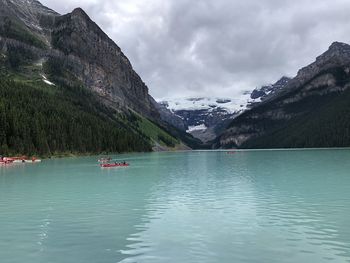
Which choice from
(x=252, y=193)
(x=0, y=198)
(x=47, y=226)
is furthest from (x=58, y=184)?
(x=47, y=226)

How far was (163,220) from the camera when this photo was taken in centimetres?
4131

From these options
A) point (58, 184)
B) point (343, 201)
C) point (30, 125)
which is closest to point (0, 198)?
point (58, 184)

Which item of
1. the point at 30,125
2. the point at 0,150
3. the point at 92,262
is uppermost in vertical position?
the point at 30,125

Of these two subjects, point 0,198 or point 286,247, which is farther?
point 0,198

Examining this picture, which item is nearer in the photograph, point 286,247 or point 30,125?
point 286,247

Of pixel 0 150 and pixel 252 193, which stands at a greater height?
pixel 0 150

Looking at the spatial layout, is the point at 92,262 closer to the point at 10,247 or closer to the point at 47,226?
the point at 10,247

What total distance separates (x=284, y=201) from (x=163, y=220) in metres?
18.3

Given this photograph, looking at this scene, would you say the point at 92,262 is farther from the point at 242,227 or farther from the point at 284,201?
the point at 284,201

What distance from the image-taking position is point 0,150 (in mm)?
169875

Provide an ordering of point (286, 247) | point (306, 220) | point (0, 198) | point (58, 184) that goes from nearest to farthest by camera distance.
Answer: point (286, 247) → point (306, 220) → point (0, 198) → point (58, 184)

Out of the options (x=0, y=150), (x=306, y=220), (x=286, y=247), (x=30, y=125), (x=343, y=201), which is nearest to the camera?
(x=286, y=247)

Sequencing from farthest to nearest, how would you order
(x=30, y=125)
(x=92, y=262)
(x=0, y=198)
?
1. (x=30, y=125)
2. (x=0, y=198)
3. (x=92, y=262)

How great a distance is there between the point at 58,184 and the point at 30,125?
12487 centimetres
